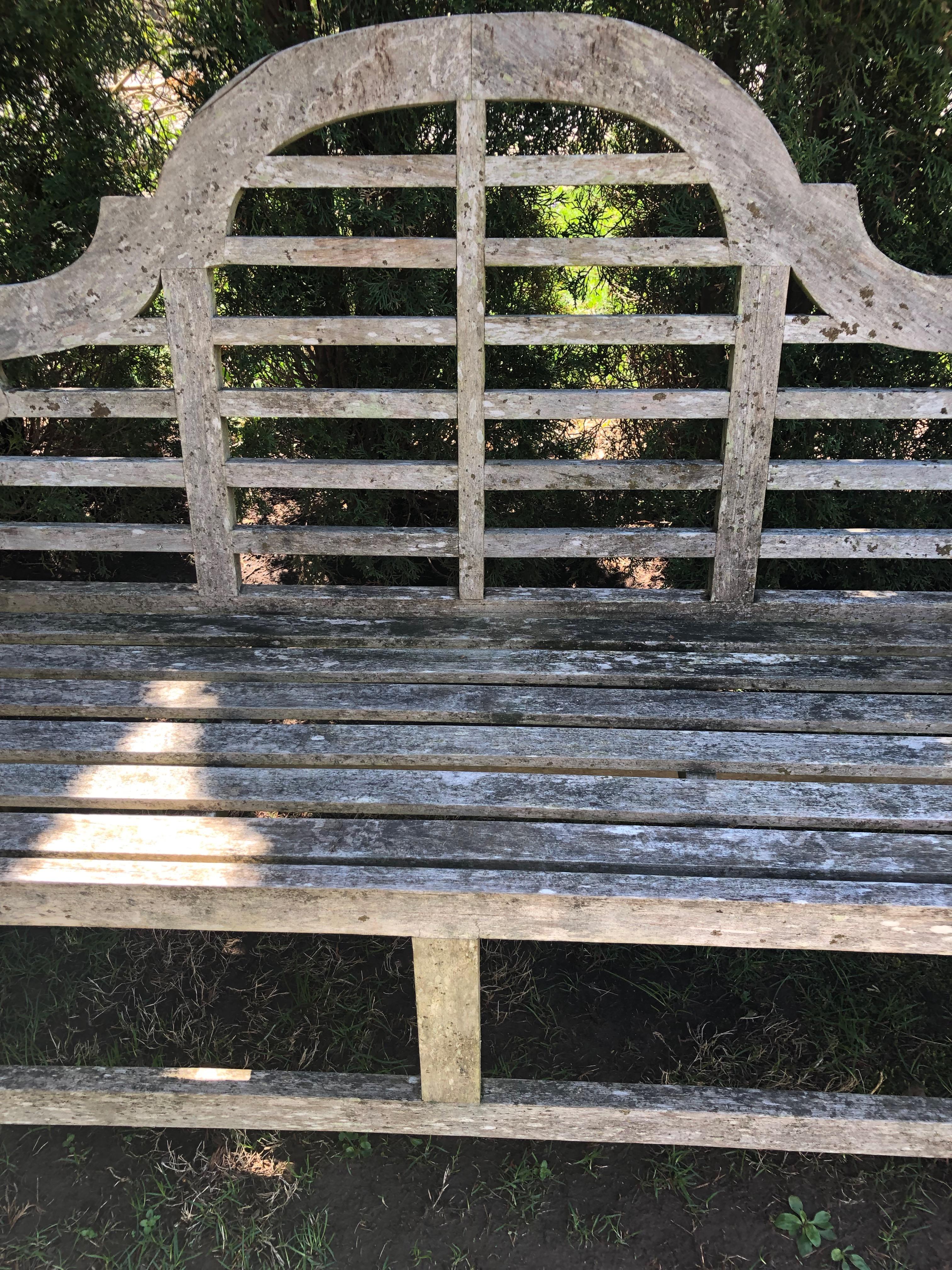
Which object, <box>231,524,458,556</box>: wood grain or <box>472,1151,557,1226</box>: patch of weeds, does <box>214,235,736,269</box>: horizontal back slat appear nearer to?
<box>231,524,458,556</box>: wood grain

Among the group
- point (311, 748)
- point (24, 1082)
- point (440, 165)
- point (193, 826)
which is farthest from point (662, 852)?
point (440, 165)

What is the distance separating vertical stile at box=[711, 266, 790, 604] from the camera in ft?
8.70

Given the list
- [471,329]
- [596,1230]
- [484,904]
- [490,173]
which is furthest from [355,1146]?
[490,173]

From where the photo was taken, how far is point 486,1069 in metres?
2.71

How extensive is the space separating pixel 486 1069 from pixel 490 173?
2321 mm

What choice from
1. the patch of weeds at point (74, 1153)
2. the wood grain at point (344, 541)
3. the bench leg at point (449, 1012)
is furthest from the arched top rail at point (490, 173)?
the patch of weeds at point (74, 1153)

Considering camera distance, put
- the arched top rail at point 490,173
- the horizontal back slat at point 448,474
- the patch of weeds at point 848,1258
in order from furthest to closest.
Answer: the horizontal back slat at point 448,474, the arched top rail at point 490,173, the patch of weeds at point 848,1258

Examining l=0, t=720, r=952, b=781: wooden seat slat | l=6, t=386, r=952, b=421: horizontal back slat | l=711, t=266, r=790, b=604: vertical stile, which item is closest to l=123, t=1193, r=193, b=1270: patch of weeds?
l=0, t=720, r=952, b=781: wooden seat slat

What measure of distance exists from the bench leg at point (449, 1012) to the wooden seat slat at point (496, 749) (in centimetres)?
43

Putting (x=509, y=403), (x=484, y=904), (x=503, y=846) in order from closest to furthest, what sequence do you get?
(x=484, y=904), (x=503, y=846), (x=509, y=403)

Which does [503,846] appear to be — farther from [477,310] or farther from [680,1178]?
[477,310]

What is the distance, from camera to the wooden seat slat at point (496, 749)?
2.29 m

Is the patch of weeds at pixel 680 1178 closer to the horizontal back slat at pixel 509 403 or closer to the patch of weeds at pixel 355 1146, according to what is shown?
the patch of weeds at pixel 355 1146

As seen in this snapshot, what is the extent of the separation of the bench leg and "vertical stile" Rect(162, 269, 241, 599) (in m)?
1.39
